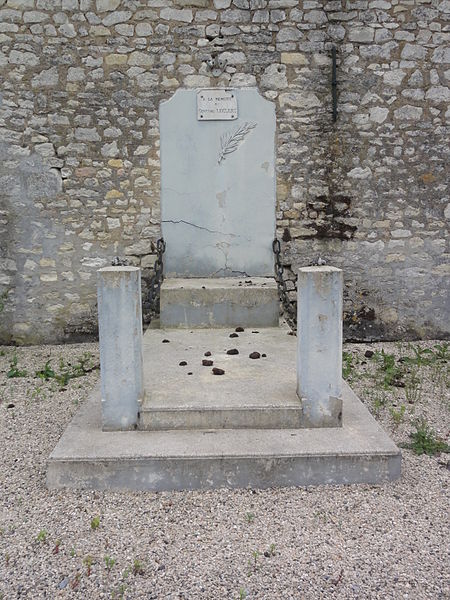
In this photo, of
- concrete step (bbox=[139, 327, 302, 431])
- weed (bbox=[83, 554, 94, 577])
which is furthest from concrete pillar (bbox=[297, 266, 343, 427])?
weed (bbox=[83, 554, 94, 577])

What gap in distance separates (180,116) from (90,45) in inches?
46.9

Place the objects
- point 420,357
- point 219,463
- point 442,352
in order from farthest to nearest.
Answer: point 442,352, point 420,357, point 219,463

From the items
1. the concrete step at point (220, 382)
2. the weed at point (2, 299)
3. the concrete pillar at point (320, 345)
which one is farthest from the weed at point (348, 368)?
the weed at point (2, 299)

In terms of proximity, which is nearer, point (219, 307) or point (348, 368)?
point (348, 368)

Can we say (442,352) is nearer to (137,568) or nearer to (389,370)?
(389,370)

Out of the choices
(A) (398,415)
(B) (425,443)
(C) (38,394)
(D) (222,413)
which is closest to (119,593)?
(D) (222,413)

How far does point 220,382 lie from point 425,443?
138cm

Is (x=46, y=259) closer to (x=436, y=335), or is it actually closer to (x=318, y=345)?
(x=318, y=345)

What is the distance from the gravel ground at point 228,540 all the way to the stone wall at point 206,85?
3.03 metres

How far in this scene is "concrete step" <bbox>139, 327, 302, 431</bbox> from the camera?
126 inches

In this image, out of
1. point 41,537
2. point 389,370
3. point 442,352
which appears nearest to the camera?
point 41,537

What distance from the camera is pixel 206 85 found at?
587cm

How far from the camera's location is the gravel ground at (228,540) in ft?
7.43

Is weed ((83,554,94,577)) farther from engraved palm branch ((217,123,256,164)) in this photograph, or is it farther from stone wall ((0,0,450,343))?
engraved palm branch ((217,123,256,164))
